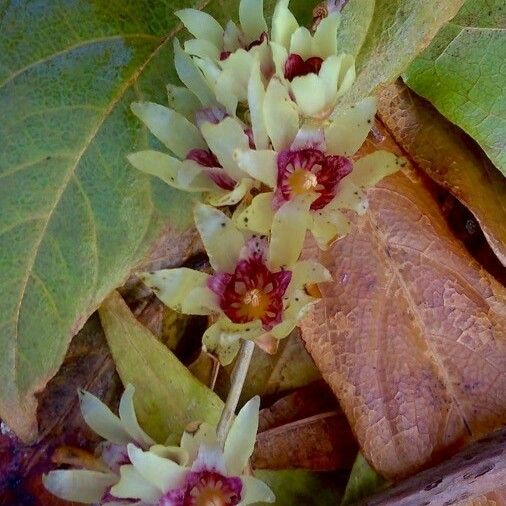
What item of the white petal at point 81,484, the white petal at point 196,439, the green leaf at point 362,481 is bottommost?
the green leaf at point 362,481

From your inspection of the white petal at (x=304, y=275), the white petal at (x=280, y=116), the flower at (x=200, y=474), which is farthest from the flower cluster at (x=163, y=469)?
the white petal at (x=280, y=116)

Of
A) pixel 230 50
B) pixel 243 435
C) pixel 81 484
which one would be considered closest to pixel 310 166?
A: pixel 230 50

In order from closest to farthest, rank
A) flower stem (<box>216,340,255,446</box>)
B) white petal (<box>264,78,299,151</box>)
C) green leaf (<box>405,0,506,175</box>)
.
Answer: white petal (<box>264,78,299,151</box>)
flower stem (<box>216,340,255,446</box>)
green leaf (<box>405,0,506,175</box>)

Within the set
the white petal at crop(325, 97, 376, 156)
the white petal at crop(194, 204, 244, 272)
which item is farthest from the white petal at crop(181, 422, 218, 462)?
the white petal at crop(325, 97, 376, 156)

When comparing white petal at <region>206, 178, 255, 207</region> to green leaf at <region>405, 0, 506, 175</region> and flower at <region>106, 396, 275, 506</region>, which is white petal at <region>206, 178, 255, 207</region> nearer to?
flower at <region>106, 396, 275, 506</region>

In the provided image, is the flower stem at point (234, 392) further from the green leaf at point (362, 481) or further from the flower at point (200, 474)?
the green leaf at point (362, 481)

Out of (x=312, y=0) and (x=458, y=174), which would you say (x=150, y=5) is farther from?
(x=458, y=174)
